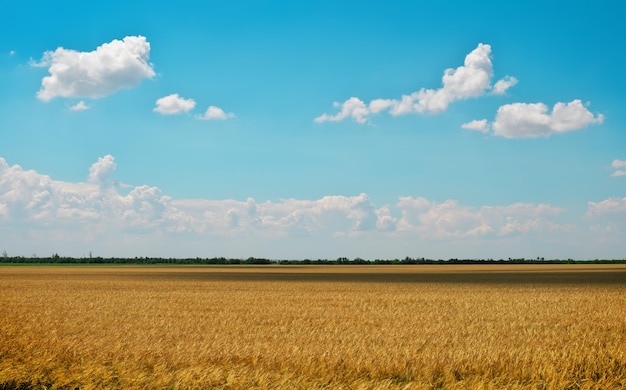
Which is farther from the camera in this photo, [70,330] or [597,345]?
[70,330]

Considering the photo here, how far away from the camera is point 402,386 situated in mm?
11945

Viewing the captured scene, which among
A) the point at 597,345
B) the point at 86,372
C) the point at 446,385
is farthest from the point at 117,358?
the point at 597,345

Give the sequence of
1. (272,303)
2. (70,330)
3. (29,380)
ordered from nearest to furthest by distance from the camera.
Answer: (29,380)
(70,330)
(272,303)

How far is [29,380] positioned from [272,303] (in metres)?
19.9

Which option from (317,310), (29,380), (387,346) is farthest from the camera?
(317,310)

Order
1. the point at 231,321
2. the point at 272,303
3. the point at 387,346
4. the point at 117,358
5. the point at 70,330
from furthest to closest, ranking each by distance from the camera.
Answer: the point at 272,303 < the point at 231,321 < the point at 70,330 < the point at 387,346 < the point at 117,358

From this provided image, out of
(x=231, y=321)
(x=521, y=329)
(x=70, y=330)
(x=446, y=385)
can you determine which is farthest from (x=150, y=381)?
(x=521, y=329)

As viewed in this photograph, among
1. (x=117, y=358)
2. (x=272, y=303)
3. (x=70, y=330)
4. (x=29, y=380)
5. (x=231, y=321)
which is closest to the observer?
(x=29, y=380)

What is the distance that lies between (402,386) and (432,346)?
16.0ft

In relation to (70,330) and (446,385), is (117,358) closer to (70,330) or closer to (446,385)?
(70,330)

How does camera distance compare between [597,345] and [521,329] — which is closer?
[597,345]

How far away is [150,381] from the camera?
1190cm

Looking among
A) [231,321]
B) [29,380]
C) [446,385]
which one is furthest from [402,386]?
[231,321]

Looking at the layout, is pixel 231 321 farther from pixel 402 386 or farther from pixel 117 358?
pixel 402 386
